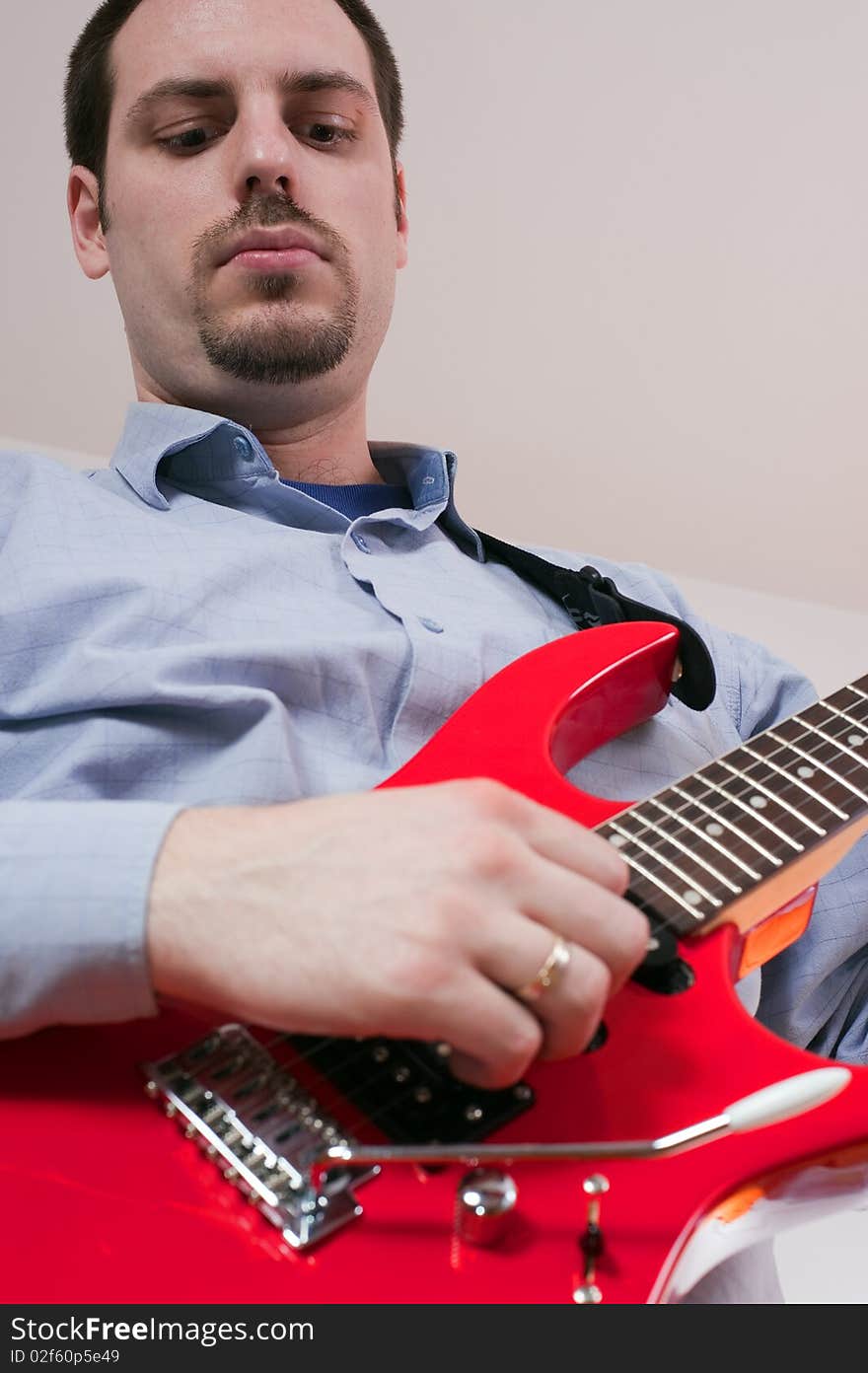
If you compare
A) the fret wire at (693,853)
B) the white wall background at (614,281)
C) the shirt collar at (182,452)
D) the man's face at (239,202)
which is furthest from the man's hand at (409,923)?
the white wall background at (614,281)

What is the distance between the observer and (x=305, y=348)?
3.46 feet

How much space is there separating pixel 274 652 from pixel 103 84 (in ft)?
2.45

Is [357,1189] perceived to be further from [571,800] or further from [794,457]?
[794,457]

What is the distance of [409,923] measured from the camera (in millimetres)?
453

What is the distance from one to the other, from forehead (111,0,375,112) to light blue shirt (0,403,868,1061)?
34 cm

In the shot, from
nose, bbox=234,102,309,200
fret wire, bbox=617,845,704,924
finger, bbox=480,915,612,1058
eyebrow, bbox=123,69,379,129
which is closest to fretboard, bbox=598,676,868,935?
fret wire, bbox=617,845,704,924

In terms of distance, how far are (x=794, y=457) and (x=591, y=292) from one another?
42 cm

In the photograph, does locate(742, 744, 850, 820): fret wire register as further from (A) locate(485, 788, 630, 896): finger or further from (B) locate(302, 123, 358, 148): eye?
(B) locate(302, 123, 358, 148): eye

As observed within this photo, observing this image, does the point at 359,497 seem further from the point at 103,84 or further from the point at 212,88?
the point at 103,84

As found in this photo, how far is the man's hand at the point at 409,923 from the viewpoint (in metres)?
0.45

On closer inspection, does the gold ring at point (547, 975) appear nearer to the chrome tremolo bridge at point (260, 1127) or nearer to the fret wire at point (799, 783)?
the chrome tremolo bridge at point (260, 1127)

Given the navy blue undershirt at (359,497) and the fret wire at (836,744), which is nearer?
the fret wire at (836,744)

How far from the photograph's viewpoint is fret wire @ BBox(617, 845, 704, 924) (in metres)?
0.58

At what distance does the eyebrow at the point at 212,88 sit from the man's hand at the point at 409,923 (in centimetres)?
85
